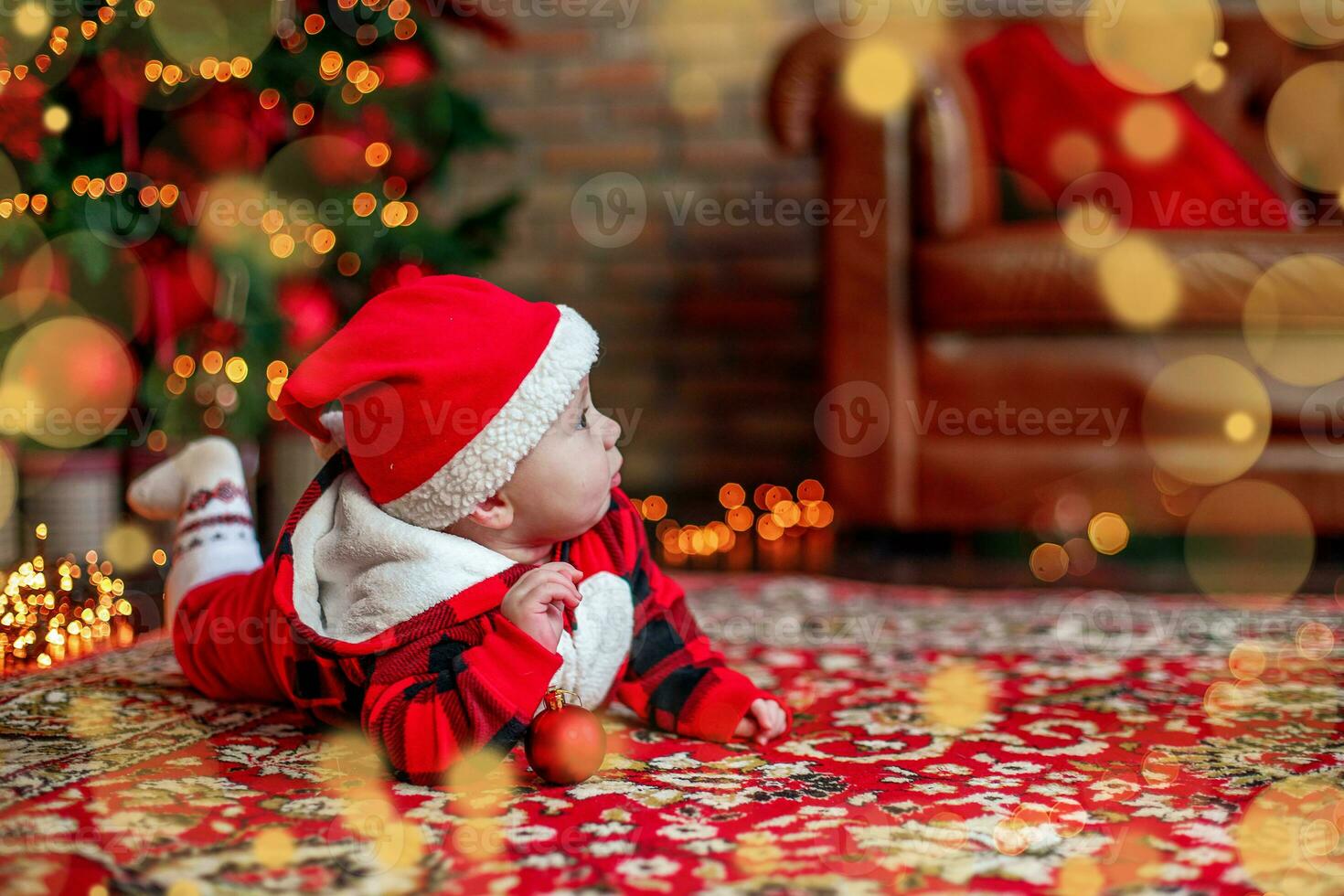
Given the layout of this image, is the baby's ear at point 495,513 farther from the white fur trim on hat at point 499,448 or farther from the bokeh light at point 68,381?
the bokeh light at point 68,381

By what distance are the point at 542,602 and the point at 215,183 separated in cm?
119

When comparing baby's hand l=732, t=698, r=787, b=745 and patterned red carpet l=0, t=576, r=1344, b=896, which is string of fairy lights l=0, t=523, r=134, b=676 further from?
baby's hand l=732, t=698, r=787, b=745

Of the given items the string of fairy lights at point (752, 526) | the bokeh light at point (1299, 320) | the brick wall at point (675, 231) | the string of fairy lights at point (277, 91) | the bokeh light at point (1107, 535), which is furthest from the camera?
the brick wall at point (675, 231)

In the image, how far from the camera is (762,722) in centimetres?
93

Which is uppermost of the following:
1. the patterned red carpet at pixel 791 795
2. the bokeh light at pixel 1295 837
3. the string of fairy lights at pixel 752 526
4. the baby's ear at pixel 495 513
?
the baby's ear at pixel 495 513

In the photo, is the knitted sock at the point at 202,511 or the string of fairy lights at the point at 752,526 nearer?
the knitted sock at the point at 202,511

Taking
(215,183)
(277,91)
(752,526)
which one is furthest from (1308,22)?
(215,183)

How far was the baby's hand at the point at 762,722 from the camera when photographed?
3.05 ft

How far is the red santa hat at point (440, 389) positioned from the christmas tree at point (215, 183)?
0.81 meters

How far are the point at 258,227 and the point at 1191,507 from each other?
1.51 metres

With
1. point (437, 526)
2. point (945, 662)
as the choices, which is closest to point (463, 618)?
point (437, 526)

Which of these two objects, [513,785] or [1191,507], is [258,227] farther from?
[1191,507]

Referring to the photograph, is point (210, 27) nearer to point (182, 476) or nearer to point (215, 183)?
point (215, 183)

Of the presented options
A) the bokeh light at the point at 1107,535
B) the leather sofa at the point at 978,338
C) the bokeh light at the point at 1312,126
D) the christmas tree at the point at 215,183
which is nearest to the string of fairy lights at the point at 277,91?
the christmas tree at the point at 215,183
